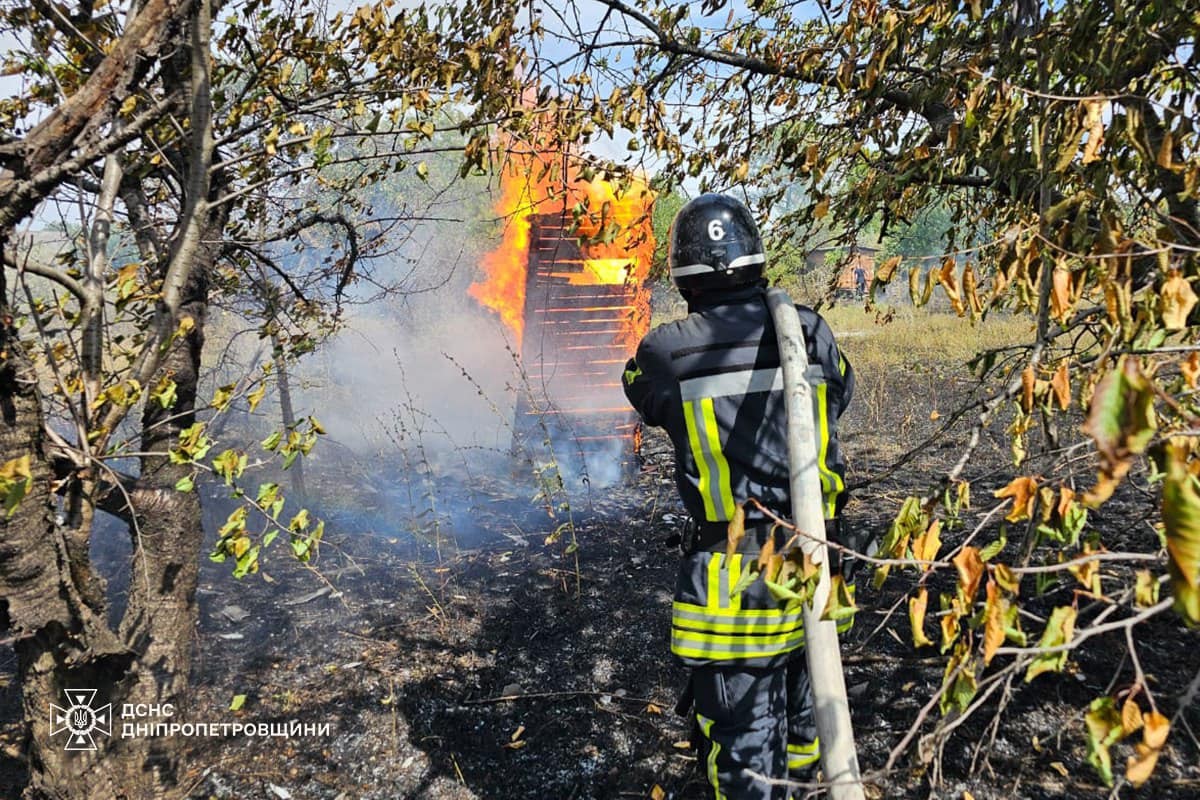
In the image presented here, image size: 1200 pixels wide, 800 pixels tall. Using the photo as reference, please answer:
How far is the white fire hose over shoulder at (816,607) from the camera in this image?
5.53 feet

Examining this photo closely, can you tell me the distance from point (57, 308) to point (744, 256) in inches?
94.5

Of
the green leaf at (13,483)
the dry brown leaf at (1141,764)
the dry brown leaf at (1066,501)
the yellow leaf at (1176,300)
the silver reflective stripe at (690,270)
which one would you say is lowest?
the dry brown leaf at (1141,764)

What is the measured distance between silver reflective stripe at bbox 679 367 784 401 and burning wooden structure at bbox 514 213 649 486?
6.47 m

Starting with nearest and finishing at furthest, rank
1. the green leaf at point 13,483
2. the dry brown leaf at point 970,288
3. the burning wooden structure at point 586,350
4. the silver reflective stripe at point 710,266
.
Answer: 1. the dry brown leaf at point 970,288
2. the green leaf at point 13,483
3. the silver reflective stripe at point 710,266
4. the burning wooden structure at point 586,350

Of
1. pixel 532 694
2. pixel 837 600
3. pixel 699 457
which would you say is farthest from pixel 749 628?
pixel 532 694

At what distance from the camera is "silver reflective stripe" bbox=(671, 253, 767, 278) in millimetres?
2518

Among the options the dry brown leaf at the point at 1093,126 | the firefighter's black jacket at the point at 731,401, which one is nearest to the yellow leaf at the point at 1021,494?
the dry brown leaf at the point at 1093,126

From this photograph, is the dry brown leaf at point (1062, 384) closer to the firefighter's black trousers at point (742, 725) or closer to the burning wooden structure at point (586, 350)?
the firefighter's black trousers at point (742, 725)

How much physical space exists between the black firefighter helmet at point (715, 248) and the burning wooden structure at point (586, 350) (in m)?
Answer: 6.20

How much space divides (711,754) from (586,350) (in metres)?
6.92

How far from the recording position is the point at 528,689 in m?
3.85

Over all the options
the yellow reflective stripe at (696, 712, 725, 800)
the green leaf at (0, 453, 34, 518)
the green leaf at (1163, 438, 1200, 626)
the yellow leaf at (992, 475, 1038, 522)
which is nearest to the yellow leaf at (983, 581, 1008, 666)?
the yellow leaf at (992, 475, 1038, 522)

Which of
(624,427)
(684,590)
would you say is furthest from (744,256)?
(624,427)

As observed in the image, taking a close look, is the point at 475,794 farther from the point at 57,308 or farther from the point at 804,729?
the point at 57,308
